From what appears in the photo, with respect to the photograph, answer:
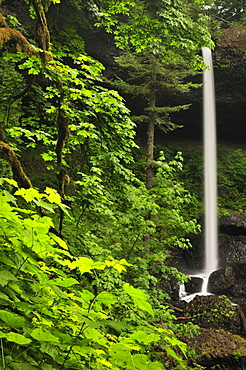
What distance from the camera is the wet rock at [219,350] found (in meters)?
6.37

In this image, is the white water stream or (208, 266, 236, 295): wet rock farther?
the white water stream

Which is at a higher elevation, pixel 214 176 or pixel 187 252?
pixel 214 176

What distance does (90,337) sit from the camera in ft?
4.09

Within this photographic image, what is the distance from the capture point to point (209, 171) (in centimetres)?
1723

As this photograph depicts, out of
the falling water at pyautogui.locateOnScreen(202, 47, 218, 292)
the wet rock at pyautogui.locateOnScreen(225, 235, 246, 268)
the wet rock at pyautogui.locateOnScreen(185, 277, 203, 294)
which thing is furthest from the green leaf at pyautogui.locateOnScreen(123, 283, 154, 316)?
the falling water at pyautogui.locateOnScreen(202, 47, 218, 292)

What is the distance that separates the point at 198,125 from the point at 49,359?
19.8 meters

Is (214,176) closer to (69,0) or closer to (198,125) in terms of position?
(198,125)

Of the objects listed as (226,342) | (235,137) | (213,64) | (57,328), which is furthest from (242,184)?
(57,328)

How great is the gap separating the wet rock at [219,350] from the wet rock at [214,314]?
647 mm

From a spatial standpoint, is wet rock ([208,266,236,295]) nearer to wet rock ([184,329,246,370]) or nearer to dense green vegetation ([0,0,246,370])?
dense green vegetation ([0,0,246,370])

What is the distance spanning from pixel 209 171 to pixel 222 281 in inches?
299

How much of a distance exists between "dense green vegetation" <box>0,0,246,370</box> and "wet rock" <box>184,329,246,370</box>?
16.3 inches

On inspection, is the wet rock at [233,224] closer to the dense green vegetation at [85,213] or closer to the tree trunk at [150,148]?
the dense green vegetation at [85,213]

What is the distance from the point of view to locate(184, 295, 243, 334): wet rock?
8.06 meters
